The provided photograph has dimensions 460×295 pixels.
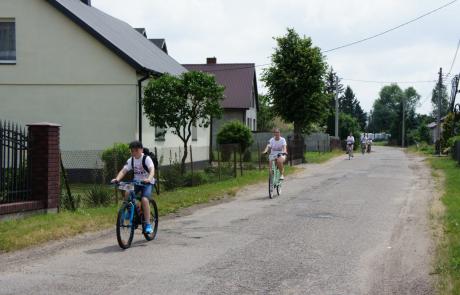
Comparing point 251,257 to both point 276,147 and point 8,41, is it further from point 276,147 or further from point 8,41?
point 8,41

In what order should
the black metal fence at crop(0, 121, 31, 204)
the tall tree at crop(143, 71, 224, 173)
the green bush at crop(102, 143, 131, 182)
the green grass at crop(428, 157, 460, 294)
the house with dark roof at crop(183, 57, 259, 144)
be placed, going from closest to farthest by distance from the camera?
the green grass at crop(428, 157, 460, 294), the black metal fence at crop(0, 121, 31, 204), the green bush at crop(102, 143, 131, 182), the tall tree at crop(143, 71, 224, 173), the house with dark roof at crop(183, 57, 259, 144)

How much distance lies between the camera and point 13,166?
1075 centimetres

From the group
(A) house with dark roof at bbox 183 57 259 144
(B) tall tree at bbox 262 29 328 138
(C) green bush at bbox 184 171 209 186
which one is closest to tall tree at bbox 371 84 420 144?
(A) house with dark roof at bbox 183 57 259 144

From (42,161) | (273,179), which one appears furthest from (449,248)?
(273,179)

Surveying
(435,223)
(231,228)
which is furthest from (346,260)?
(435,223)

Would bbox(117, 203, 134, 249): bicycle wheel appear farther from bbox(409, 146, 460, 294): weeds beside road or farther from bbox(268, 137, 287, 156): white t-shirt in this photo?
bbox(268, 137, 287, 156): white t-shirt

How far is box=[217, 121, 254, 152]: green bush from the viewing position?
30.7 m

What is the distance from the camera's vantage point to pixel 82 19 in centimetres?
2083

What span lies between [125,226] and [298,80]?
25.5 meters

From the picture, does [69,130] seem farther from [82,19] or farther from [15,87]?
[82,19]

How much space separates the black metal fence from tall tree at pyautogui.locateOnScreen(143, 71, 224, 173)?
7672mm

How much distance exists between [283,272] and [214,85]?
12322mm

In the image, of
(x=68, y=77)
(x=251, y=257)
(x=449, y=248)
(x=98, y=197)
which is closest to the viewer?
(x=251, y=257)

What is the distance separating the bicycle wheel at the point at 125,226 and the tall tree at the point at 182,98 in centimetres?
978
